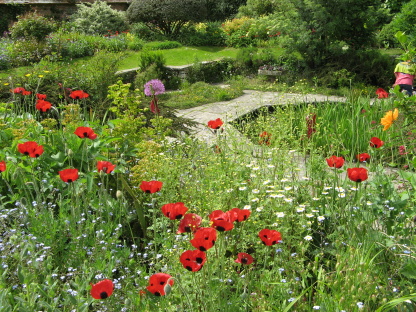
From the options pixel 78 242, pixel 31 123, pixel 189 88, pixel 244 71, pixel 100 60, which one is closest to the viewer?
pixel 78 242

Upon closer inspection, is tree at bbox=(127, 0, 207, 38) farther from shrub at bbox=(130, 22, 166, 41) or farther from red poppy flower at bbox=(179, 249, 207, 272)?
red poppy flower at bbox=(179, 249, 207, 272)

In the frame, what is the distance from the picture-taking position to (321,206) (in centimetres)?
261

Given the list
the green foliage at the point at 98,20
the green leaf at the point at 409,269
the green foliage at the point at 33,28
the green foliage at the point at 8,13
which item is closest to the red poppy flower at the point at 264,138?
the green leaf at the point at 409,269

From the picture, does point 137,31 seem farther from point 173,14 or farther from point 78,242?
point 78,242

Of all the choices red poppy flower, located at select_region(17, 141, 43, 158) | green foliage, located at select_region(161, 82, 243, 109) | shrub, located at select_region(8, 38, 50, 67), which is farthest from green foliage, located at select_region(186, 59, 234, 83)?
red poppy flower, located at select_region(17, 141, 43, 158)

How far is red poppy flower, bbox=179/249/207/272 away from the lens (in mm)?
1353

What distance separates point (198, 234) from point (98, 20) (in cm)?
1504

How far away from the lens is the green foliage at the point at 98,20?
14619mm

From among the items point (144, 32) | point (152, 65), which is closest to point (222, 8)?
point (144, 32)

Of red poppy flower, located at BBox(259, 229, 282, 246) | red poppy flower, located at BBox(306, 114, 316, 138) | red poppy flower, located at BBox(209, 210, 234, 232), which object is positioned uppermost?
red poppy flower, located at BBox(209, 210, 234, 232)

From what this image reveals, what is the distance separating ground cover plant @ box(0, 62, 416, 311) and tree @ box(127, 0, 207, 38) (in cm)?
1148

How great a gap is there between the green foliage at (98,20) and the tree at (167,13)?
61cm

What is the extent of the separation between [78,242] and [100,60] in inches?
196

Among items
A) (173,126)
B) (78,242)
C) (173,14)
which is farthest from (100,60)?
(173,14)
